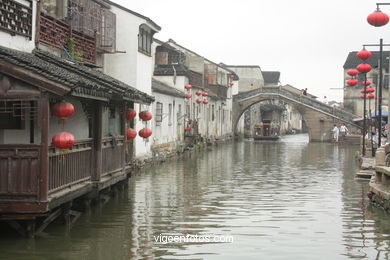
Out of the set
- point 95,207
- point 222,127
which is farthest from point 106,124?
point 222,127

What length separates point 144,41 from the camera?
26.0 metres

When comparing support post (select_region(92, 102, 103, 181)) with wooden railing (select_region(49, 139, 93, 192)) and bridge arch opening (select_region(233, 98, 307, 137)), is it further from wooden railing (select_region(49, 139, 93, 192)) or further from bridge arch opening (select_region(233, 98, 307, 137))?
bridge arch opening (select_region(233, 98, 307, 137))

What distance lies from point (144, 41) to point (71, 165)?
48.4 ft

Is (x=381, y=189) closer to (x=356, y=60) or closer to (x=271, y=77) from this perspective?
(x=356, y=60)

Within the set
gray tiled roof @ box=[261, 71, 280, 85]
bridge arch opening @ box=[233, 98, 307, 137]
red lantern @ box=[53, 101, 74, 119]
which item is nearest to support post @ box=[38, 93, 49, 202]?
red lantern @ box=[53, 101, 74, 119]

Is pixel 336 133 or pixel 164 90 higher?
pixel 164 90

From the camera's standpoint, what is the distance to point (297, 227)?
40.7ft

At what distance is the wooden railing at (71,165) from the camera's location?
425 inches

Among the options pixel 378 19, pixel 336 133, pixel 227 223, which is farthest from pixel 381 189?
pixel 336 133

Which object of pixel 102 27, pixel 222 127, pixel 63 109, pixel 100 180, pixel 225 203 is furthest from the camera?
pixel 222 127

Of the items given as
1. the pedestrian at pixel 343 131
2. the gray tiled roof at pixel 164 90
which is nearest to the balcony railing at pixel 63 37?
the gray tiled roof at pixel 164 90

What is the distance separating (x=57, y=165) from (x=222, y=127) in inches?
Result: 1719

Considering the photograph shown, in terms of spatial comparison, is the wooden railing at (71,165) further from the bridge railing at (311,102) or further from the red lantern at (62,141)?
the bridge railing at (311,102)

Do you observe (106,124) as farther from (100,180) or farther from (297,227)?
(297,227)
